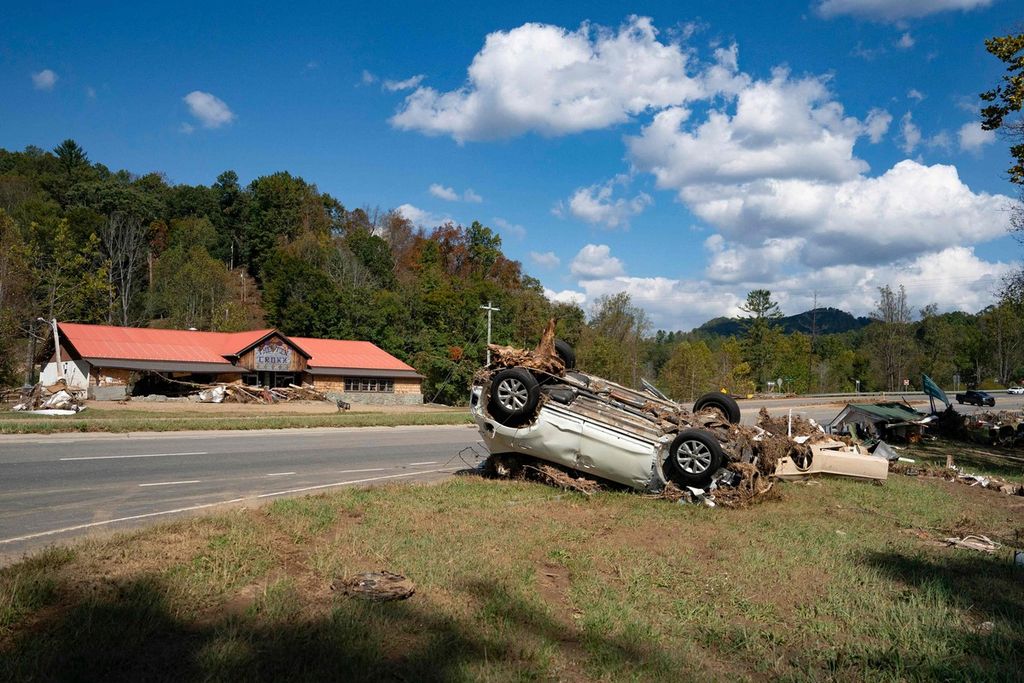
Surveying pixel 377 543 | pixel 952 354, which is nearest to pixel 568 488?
pixel 377 543

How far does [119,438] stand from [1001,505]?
66.0ft

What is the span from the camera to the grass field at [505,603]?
13.7 feet

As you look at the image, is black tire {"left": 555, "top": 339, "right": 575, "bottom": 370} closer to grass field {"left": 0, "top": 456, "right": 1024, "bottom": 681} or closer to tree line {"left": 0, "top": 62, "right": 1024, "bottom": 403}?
grass field {"left": 0, "top": 456, "right": 1024, "bottom": 681}

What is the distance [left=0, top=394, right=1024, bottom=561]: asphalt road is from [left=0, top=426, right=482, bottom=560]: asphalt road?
0.7 inches

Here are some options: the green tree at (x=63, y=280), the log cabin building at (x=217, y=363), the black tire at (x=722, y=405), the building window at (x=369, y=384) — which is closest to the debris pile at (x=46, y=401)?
the log cabin building at (x=217, y=363)

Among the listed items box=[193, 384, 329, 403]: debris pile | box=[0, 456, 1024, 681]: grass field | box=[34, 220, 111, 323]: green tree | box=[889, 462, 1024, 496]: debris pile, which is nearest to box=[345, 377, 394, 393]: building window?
box=[193, 384, 329, 403]: debris pile

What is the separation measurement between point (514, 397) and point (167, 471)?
6.78 meters

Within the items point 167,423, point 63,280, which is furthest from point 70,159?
point 167,423

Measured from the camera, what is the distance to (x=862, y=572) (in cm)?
663

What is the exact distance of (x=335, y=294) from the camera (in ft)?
224

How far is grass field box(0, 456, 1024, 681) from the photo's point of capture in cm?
416

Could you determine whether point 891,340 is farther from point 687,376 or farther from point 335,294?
point 335,294

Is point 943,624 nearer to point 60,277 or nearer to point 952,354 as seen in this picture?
point 60,277

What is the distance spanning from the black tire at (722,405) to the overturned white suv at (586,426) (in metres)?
1.29
